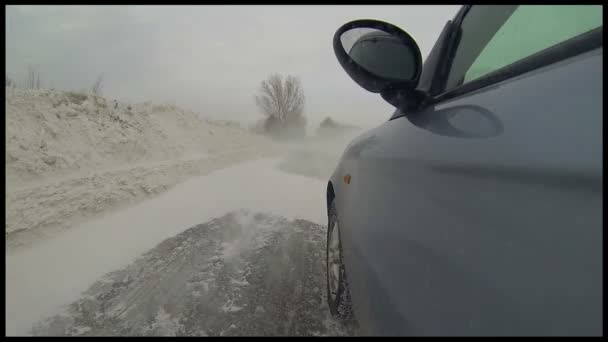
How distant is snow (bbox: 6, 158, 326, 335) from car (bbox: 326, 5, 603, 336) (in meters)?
1.80

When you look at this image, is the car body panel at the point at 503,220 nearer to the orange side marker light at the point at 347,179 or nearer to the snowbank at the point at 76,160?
the orange side marker light at the point at 347,179

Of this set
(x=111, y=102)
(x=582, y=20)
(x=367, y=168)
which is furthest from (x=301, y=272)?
(x=111, y=102)

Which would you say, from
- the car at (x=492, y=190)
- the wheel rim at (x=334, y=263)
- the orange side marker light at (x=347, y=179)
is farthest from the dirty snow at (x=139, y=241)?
the car at (x=492, y=190)

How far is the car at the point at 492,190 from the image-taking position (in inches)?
16.8

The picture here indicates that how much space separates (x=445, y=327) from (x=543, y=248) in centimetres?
26

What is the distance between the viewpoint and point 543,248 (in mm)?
443

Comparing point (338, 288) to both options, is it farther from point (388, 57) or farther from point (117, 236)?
point (117, 236)

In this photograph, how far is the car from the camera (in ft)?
1.40

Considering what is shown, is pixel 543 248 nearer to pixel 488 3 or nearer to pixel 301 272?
pixel 488 3

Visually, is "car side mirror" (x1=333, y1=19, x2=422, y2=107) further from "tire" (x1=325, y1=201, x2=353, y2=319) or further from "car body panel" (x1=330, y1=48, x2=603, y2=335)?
"tire" (x1=325, y1=201, x2=353, y2=319)

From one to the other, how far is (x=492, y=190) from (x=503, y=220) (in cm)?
8

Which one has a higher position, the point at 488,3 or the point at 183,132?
the point at 488,3

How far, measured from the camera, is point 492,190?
0.57 metres

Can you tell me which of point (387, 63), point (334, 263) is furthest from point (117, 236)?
point (387, 63)
